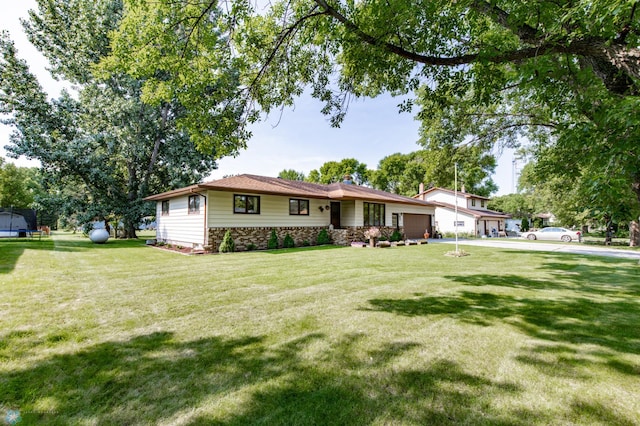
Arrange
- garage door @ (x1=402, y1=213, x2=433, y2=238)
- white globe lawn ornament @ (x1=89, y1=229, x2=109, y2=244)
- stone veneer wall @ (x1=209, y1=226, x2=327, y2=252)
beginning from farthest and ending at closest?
garage door @ (x1=402, y1=213, x2=433, y2=238) < white globe lawn ornament @ (x1=89, y1=229, x2=109, y2=244) < stone veneer wall @ (x1=209, y1=226, x2=327, y2=252)

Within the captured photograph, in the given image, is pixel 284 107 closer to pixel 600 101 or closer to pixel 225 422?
pixel 600 101

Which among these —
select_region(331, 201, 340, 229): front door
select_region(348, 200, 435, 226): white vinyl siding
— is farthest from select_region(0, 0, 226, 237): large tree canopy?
select_region(348, 200, 435, 226): white vinyl siding

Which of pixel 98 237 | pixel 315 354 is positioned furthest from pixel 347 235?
pixel 98 237

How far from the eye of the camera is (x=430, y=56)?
486 centimetres

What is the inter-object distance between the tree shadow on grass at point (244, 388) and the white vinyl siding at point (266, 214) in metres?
9.65

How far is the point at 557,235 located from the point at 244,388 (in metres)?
29.5

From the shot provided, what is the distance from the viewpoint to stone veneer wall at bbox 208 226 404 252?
12211mm

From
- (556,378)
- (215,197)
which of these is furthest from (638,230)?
(215,197)

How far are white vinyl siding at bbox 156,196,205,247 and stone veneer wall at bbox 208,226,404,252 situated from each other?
73 centimetres

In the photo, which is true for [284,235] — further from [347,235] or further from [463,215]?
[463,215]

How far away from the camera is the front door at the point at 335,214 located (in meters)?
17.1

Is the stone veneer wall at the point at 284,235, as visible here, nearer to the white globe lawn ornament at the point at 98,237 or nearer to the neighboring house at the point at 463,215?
the white globe lawn ornament at the point at 98,237

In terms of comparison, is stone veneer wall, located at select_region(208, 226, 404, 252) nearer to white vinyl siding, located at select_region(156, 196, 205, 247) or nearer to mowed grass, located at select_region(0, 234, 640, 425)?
white vinyl siding, located at select_region(156, 196, 205, 247)

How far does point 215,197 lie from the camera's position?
40.1ft
